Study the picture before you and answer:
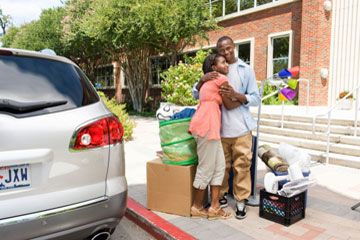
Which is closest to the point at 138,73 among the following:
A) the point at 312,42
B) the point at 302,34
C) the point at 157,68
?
the point at 157,68

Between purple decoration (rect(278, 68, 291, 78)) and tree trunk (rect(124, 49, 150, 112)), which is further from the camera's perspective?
tree trunk (rect(124, 49, 150, 112))

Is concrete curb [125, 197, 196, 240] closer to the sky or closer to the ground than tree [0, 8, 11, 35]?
closer to the ground

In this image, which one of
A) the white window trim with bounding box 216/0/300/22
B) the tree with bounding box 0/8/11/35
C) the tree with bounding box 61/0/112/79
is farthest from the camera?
the tree with bounding box 0/8/11/35

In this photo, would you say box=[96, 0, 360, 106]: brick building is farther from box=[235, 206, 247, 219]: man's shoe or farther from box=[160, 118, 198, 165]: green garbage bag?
box=[160, 118, 198, 165]: green garbage bag

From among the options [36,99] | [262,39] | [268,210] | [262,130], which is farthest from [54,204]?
[262,39]

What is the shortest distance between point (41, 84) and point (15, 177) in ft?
2.20

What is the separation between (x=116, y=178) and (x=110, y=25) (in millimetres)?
11327

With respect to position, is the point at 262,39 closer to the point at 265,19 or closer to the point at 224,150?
the point at 265,19

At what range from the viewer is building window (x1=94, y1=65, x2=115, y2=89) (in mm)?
24844

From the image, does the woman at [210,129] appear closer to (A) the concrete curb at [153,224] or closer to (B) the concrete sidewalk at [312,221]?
(B) the concrete sidewalk at [312,221]

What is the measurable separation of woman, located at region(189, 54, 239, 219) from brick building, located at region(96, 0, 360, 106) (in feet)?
30.8

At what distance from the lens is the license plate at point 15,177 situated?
202 centimetres

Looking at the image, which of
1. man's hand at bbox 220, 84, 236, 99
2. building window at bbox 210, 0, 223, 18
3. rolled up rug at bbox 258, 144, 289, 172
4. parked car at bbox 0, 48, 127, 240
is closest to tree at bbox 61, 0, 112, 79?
building window at bbox 210, 0, 223, 18

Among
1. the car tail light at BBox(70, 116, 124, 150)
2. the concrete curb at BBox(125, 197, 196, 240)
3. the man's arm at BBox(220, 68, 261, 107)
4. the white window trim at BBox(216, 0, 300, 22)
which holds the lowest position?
the concrete curb at BBox(125, 197, 196, 240)
